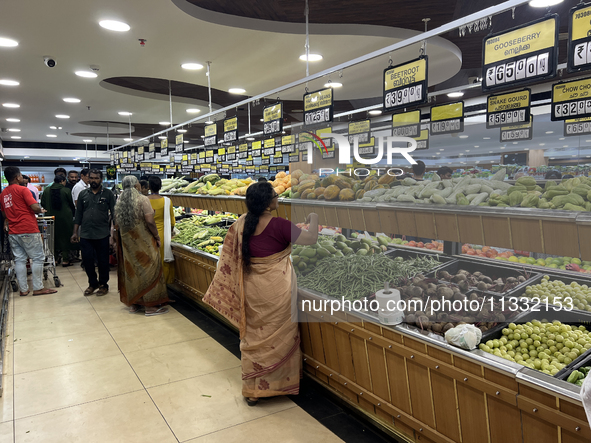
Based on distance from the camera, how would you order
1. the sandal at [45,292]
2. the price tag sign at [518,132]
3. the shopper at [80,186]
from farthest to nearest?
1. the shopper at [80,186]
2. the sandal at [45,292]
3. the price tag sign at [518,132]

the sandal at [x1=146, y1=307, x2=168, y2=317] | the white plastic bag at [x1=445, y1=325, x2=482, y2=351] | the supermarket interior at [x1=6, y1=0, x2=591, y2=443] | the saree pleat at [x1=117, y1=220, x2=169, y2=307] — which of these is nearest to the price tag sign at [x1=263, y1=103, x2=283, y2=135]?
the supermarket interior at [x1=6, y1=0, x2=591, y2=443]

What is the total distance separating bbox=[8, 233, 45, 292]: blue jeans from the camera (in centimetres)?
586

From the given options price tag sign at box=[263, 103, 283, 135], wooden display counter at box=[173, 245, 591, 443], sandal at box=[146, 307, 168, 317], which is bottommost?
sandal at box=[146, 307, 168, 317]

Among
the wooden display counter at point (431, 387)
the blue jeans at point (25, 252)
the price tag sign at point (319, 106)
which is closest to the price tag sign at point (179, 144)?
the blue jeans at point (25, 252)

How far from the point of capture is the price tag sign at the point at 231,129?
20.3ft

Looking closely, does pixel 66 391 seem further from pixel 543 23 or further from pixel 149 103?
pixel 149 103

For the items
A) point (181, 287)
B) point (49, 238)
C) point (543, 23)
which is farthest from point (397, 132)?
point (49, 238)

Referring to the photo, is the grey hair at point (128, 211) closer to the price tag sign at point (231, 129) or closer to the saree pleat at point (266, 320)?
the price tag sign at point (231, 129)

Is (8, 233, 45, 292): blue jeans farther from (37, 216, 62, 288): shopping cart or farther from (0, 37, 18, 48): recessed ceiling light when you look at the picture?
(0, 37, 18, 48): recessed ceiling light

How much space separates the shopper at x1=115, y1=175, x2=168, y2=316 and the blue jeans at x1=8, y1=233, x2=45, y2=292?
1525 millimetres

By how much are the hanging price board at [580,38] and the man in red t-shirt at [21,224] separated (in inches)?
→ 243

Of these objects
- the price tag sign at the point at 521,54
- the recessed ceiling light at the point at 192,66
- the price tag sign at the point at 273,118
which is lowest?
the price tag sign at the point at 521,54

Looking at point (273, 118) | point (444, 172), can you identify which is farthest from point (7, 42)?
point (444, 172)

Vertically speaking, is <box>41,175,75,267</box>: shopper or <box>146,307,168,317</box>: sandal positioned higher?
<box>41,175,75,267</box>: shopper
